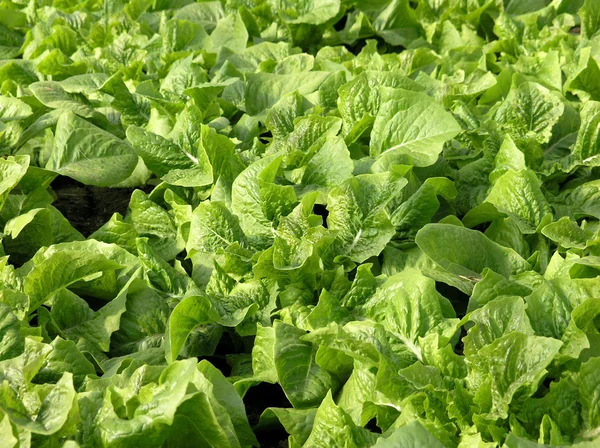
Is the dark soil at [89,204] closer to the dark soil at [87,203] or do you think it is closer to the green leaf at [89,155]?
the dark soil at [87,203]

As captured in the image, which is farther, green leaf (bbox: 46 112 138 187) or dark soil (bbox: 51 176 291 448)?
dark soil (bbox: 51 176 291 448)

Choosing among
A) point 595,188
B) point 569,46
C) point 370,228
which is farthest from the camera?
point 569,46

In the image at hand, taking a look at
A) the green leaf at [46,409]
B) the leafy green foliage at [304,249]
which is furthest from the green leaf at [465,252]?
the green leaf at [46,409]

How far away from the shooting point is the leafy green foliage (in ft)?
5.93

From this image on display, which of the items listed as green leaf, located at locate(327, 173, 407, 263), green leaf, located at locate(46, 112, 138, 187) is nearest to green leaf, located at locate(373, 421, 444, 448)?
green leaf, located at locate(327, 173, 407, 263)

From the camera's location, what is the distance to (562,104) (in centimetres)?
288

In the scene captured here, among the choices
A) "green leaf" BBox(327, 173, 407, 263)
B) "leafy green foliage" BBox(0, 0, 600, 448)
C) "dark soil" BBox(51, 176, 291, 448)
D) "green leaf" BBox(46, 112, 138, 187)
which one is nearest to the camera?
"leafy green foliage" BBox(0, 0, 600, 448)

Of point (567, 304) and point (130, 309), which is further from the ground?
point (567, 304)

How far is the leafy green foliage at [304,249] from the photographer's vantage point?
1.81 metres

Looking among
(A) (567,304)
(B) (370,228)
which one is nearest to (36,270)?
(B) (370,228)

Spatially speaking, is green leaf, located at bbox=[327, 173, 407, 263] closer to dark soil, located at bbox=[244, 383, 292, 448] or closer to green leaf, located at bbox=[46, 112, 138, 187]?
dark soil, located at bbox=[244, 383, 292, 448]

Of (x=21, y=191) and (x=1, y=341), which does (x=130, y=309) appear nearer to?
(x=1, y=341)

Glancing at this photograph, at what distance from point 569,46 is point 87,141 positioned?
2.19 metres

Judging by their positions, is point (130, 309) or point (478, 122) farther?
point (478, 122)
